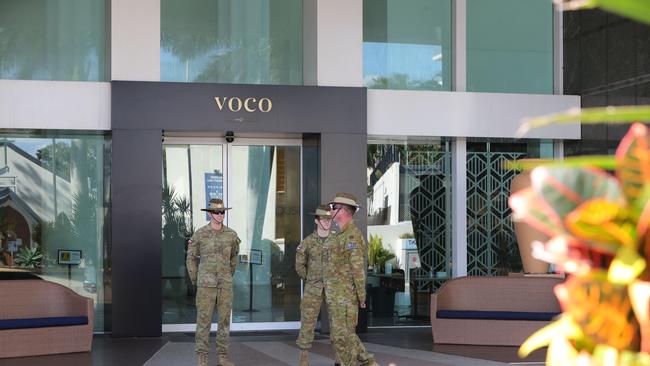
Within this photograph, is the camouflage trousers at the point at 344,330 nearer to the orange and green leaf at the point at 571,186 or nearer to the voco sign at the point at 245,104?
the voco sign at the point at 245,104

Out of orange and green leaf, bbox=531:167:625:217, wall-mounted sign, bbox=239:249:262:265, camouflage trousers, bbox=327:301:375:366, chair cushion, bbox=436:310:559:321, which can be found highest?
orange and green leaf, bbox=531:167:625:217

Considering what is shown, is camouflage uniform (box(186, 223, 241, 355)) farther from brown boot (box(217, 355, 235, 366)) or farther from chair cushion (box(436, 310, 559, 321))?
chair cushion (box(436, 310, 559, 321))

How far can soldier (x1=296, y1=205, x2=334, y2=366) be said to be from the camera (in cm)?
901

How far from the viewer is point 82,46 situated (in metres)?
12.7

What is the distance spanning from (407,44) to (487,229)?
2863 mm

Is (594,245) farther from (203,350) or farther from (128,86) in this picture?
(128,86)

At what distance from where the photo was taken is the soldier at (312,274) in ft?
29.6

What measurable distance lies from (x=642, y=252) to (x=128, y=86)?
38.2 ft

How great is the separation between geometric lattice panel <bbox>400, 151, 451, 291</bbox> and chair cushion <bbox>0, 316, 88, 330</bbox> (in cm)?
479


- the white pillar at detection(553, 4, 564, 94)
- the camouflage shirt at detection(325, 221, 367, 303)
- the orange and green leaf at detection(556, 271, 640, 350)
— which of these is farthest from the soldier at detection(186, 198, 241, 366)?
the orange and green leaf at detection(556, 271, 640, 350)

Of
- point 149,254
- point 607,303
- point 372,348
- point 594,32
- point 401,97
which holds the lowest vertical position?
point 372,348

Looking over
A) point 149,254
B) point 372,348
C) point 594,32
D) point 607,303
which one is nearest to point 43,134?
point 149,254

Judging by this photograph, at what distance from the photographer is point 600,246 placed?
93cm

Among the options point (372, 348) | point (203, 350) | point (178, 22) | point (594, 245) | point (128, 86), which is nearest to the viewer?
point (594, 245)
